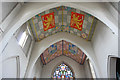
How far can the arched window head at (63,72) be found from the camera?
39.1ft

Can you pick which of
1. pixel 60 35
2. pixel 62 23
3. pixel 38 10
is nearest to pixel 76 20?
pixel 62 23

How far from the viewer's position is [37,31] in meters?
8.36

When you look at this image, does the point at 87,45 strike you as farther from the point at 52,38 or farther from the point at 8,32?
the point at 8,32

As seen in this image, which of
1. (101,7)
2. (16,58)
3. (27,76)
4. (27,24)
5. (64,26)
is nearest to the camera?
(101,7)

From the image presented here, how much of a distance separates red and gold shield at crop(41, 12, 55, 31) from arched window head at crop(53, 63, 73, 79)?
18.0 feet

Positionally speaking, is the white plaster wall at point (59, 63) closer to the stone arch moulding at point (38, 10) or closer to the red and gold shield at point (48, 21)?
the red and gold shield at point (48, 21)

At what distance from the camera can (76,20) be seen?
786 cm

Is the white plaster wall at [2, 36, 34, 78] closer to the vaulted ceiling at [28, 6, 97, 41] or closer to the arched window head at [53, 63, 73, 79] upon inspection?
the vaulted ceiling at [28, 6, 97, 41]

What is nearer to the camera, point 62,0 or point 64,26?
point 62,0

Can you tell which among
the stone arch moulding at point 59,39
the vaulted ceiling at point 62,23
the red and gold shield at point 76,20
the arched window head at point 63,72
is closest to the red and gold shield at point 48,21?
the vaulted ceiling at point 62,23

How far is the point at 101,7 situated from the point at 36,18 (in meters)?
3.79

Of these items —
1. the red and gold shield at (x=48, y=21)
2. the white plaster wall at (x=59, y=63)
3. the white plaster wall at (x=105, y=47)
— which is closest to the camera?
the white plaster wall at (x=105, y=47)

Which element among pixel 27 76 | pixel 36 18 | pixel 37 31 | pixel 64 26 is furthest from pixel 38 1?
pixel 27 76

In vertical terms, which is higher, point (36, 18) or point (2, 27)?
point (36, 18)
